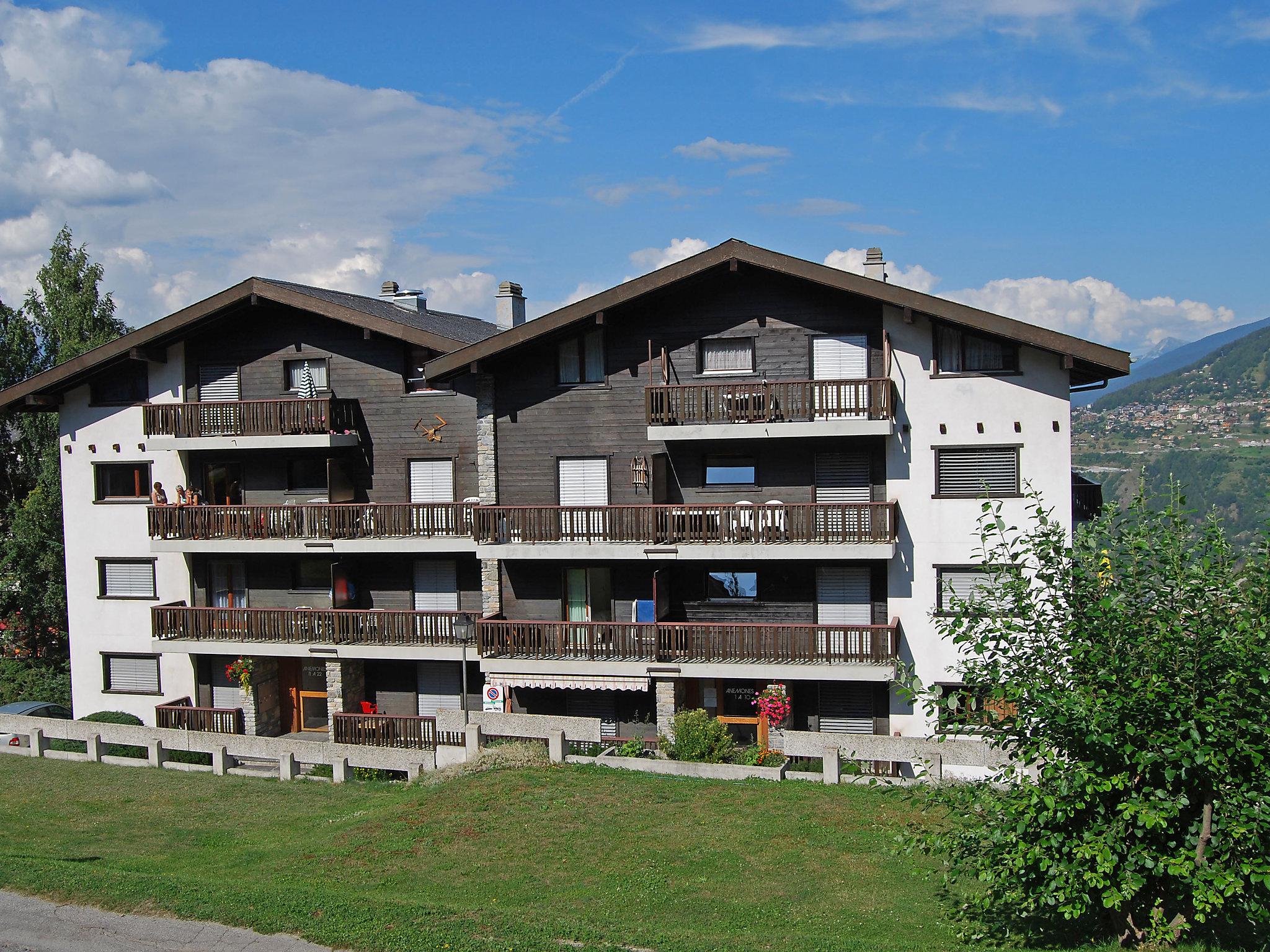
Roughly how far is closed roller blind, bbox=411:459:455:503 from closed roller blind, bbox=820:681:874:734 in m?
10.5

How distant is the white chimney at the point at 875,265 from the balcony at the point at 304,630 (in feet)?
42.3

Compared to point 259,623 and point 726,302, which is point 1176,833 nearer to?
point 726,302

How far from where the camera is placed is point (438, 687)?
29031mm

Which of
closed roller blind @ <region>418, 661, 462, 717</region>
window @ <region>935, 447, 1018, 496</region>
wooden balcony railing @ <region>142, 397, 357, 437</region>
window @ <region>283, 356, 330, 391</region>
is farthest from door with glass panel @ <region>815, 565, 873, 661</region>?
window @ <region>283, 356, 330, 391</region>

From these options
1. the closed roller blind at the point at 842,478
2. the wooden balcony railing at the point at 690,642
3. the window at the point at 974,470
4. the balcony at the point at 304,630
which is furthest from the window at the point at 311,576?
the window at the point at 974,470

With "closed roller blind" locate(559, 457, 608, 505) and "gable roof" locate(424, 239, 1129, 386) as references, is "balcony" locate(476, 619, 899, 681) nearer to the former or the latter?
"closed roller blind" locate(559, 457, 608, 505)

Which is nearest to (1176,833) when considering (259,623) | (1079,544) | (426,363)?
(1079,544)

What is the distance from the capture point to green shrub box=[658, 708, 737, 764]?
2408 cm

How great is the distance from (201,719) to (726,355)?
16.5 m

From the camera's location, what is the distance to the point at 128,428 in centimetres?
3064

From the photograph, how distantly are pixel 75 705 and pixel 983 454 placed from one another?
25336 millimetres

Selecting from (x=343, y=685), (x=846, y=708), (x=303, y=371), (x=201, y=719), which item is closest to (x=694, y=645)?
(x=846, y=708)

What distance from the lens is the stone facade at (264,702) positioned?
29219mm

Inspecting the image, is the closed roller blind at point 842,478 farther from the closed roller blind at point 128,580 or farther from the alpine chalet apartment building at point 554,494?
the closed roller blind at point 128,580
